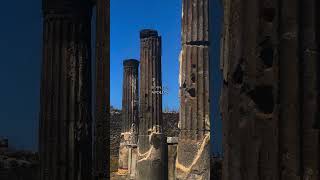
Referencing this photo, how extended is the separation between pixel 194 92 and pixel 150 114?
363cm

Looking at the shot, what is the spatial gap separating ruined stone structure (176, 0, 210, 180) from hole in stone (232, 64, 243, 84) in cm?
949

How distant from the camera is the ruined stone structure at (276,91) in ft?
5.32

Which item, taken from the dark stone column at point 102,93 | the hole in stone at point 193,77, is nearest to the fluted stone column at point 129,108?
the hole in stone at point 193,77

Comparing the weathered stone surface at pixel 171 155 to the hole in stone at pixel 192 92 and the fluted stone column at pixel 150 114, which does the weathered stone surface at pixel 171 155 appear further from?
the hole in stone at pixel 192 92

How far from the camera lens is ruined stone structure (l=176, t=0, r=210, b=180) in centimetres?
1131

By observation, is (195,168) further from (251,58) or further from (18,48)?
(251,58)

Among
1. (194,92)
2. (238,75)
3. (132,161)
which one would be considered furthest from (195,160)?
(238,75)

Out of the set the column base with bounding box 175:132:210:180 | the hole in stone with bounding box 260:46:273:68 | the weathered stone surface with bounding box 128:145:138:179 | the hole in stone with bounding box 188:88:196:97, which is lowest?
the weathered stone surface with bounding box 128:145:138:179

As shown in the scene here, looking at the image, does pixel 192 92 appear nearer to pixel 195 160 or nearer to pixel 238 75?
pixel 195 160

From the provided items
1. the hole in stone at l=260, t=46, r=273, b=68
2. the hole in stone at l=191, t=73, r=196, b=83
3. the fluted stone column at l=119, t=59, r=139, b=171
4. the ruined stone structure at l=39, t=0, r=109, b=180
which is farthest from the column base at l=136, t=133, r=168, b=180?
the hole in stone at l=260, t=46, r=273, b=68

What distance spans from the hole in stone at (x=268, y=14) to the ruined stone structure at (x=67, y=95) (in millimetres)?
3732

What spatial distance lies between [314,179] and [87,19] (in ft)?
13.5

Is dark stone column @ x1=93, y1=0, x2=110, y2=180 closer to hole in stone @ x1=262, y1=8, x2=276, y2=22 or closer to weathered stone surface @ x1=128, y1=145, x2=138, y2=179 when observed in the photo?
hole in stone @ x1=262, y1=8, x2=276, y2=22

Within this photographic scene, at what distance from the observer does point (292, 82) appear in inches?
64.9
